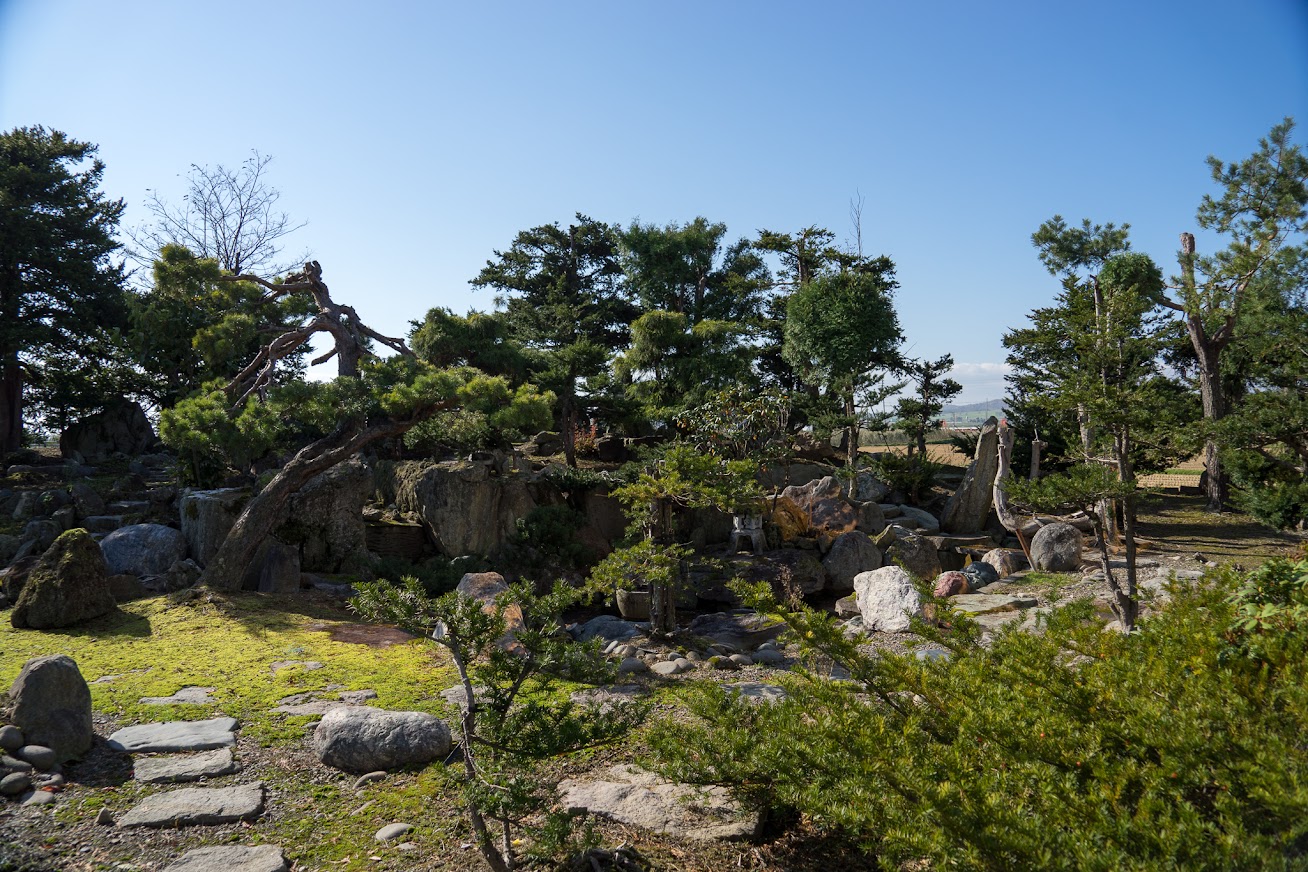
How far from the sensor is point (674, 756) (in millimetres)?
3203

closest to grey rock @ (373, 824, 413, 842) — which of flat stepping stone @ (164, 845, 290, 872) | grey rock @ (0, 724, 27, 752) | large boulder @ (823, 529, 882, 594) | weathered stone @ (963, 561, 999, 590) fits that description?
flat stepping stone @ (164, 845, 290, 872)

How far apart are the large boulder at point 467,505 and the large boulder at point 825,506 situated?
482 cm

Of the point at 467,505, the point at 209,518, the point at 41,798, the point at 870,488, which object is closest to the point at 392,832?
the point at 41,798

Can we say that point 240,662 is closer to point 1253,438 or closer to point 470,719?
point 470,719

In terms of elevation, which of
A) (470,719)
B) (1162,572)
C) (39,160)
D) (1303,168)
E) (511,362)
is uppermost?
(39,160)

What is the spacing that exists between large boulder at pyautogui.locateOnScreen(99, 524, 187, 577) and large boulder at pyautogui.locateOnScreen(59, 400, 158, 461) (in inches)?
387

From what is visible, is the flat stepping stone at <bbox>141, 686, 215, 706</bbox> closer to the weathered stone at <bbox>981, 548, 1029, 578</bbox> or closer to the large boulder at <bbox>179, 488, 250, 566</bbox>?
the large boulder at <bbox>179, 488, 250, 566</bbox>

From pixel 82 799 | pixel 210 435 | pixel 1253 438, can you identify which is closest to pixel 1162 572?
pixel 1253 438

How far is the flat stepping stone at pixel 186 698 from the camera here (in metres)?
5.14

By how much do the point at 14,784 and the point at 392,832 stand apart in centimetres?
196

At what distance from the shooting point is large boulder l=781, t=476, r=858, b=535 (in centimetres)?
1312

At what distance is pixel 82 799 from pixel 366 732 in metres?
1.32

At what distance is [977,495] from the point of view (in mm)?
14703

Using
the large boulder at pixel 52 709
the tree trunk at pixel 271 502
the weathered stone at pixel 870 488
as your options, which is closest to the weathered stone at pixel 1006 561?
the weathered stone at pixel 870 488
